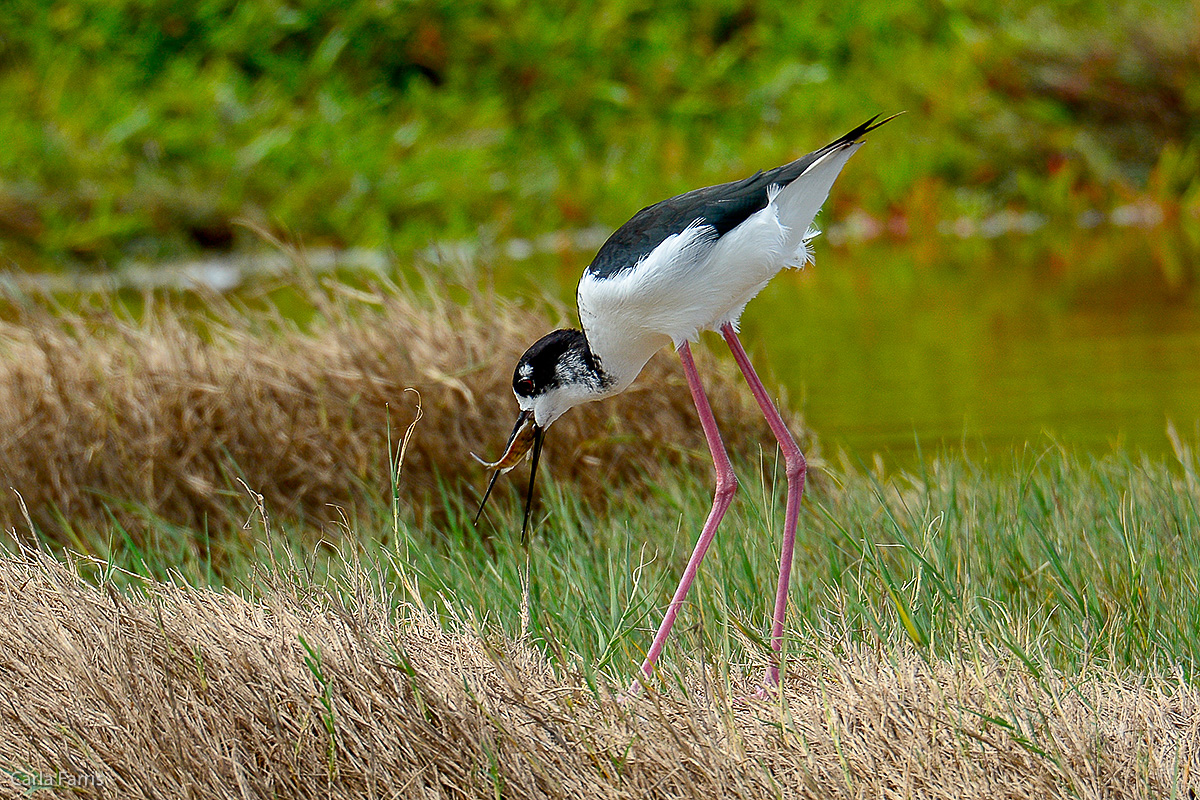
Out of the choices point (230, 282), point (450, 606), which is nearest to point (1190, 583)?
point (450, 606)

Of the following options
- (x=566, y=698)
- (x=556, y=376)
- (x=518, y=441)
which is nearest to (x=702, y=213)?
(x=556, y=376)

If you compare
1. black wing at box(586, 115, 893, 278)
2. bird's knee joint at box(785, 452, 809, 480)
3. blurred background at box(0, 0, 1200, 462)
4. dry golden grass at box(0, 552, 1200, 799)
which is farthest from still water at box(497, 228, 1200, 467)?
dry golden grass at box(0, 552, 1200, 799)

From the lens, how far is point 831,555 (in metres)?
2.94

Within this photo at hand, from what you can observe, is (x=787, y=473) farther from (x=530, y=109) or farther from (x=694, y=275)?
(x=530, y=109)

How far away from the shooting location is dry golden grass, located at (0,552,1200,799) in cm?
209

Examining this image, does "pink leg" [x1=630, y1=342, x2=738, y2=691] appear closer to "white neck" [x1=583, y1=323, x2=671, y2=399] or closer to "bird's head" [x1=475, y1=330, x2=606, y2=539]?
"white neck" [x1=583, y1=323, x2=671, y2=399]

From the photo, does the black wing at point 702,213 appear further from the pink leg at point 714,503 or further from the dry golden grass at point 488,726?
the dry golden grass at point 488,726

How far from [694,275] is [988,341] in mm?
5044

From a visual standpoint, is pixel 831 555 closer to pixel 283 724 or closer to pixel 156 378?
pixel 283 724

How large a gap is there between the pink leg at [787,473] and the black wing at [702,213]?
286mm

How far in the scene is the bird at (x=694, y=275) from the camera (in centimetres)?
267

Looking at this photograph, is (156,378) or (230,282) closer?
(156,378)

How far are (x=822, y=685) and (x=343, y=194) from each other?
1038 centimetres

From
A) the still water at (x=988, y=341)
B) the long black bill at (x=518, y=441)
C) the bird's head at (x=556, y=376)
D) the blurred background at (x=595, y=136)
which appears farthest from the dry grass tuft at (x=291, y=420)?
the blurred background at (x=595, y=136)
